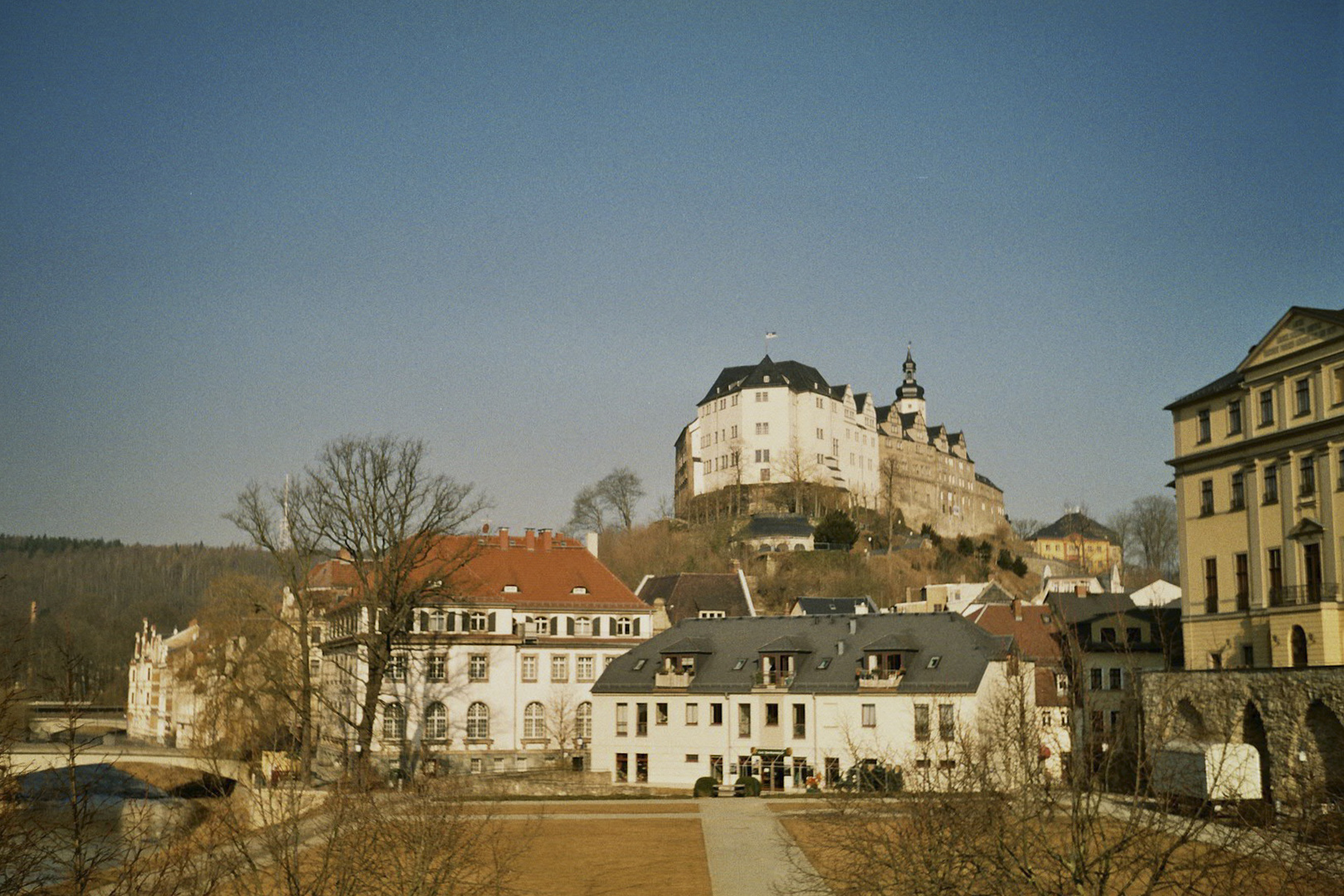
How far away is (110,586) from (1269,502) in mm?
158450

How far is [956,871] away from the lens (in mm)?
20250

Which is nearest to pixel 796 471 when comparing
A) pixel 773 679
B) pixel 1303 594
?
pixel 773 679

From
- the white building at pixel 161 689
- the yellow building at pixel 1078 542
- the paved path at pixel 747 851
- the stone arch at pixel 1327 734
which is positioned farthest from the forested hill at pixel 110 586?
the yellow building at pixel 1078 542

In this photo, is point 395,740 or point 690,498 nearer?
point 395,740

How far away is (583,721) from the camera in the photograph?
62906 mm

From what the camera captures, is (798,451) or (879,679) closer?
(879,679)

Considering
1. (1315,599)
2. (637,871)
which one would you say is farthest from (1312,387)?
(637,871)

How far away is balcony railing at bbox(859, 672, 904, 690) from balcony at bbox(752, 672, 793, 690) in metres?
3.21

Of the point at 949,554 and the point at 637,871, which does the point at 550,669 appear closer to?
the point at 637,871

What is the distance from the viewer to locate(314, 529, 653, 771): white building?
59062 mm

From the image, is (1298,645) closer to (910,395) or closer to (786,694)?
(786,694)

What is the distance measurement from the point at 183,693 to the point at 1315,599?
7545 centimetres

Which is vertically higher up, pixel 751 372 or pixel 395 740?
pixel 751 372

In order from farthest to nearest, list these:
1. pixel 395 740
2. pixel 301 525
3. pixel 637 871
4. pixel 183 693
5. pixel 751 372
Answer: pixel 751 372 < pixel 183 693 < pixel 395 740 < pixel 301 525 < pixel 637 871
